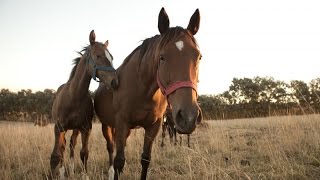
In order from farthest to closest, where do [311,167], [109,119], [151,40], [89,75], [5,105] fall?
1. [5,105]
2. [89,75]
3. [109,119]
4. [311,167]
5. [151,40]

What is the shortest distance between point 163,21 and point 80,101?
2533mm

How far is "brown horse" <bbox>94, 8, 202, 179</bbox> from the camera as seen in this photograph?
209cm

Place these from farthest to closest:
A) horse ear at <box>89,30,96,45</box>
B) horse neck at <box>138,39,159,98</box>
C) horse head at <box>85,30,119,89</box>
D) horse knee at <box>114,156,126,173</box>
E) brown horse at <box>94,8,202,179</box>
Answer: horse ear at <box>89,30,96,45</box>
horse head at <box>85,30,119,89</box>
horse knee at <box>114,156,126,173</box>
horse neck at <box>138,39,159,98</box>
brown horse at <box>94,8,202,179</box>

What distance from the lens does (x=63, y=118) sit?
4.45m

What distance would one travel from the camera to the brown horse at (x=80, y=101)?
4.27m

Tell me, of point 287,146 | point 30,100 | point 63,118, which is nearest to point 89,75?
point 63,118

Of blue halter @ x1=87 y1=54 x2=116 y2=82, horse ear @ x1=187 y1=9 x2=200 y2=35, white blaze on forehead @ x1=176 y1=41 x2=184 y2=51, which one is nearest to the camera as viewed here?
white blaze on forehead @ x1=176 y1=41 x2=184 y2=51

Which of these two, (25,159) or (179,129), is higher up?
(179,129)

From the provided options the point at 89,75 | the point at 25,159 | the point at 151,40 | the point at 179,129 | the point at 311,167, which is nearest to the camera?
the point at 179,129

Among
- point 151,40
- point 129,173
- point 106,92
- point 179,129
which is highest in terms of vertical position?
point 151,40

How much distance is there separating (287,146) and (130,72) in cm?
380

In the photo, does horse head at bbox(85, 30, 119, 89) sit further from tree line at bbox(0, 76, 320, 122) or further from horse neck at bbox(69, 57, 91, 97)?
tree line at bbox(0, 76, 320, 122)

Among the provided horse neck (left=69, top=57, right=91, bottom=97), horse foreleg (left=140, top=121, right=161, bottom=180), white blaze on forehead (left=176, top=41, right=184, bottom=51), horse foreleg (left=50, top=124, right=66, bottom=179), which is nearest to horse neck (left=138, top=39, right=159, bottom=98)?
horse foreleg (left=140, top=121, right=161, bottom=180)

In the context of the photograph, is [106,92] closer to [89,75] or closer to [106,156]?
[89,75]
